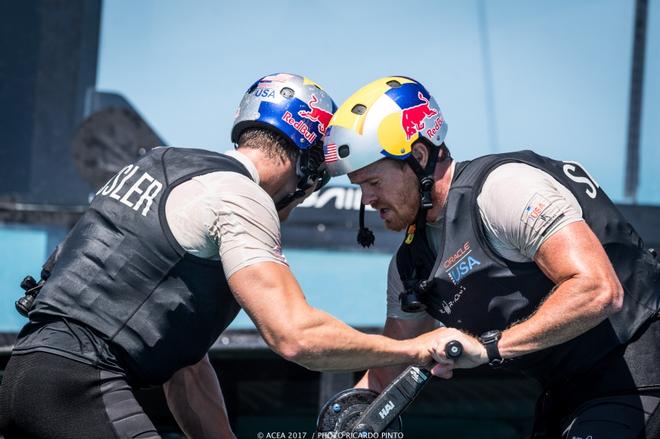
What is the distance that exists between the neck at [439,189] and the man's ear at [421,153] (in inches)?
2.1

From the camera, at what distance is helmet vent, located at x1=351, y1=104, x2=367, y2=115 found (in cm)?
359

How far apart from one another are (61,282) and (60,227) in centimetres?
287

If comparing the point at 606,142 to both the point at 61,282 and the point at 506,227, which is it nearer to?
the point at 506,227

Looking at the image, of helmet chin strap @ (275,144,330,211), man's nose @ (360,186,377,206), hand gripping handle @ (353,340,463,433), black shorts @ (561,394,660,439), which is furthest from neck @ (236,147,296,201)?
black shorts @ (561,394,660,439)

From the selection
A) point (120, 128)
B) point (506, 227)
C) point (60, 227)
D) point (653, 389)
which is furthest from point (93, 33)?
point (653, 389)

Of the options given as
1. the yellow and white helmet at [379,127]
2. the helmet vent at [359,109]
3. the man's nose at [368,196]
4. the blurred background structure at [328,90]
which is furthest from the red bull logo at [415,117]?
the blurred background structure at [328,90]

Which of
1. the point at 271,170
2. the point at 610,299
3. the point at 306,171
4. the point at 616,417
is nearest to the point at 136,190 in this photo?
the point at 271,170

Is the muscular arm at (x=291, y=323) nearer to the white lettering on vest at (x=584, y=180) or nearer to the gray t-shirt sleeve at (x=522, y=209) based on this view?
the gray t-shirt sleeve at (x=522, y=209)

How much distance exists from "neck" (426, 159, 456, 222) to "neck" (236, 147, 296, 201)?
1.77 feet

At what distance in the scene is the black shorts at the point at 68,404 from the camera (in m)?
2.84

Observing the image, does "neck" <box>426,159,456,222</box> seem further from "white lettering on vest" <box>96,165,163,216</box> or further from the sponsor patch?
"white lettering on vest" <box>96,165,163,216</box>

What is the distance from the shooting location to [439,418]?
19.9ft

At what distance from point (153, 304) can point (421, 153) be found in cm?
123

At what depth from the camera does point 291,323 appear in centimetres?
278
